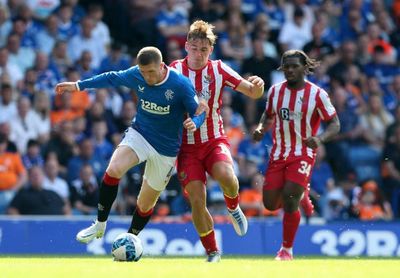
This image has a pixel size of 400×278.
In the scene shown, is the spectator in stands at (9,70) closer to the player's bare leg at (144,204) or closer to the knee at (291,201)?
the player's bare leg at (144,204)

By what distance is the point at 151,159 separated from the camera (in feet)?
39.9

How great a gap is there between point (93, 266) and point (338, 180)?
9237 millimetres

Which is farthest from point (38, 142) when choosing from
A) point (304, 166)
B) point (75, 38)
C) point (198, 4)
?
point (304, 166)

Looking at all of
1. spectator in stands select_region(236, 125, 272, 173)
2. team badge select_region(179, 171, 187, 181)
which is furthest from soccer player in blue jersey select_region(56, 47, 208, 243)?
spectator in stands select_region(236, 125, 272, 173)

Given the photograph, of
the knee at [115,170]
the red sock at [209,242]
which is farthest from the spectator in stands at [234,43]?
the knee at [115,170]

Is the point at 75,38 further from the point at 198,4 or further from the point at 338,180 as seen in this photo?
the point at 338,180

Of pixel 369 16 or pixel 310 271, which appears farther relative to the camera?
pixel 369 16

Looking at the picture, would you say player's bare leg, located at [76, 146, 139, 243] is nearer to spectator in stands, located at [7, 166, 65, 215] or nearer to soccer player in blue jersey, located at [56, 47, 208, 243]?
soccer player in blue jersey, located at [56, 47, 208, 243]

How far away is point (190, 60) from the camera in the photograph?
41.1ft

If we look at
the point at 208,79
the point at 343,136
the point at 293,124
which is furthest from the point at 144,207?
the point at 343,136

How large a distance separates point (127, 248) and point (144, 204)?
0.99 m

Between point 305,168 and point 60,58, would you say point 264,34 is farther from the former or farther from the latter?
point 305,168

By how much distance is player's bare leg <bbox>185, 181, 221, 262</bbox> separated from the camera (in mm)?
12141

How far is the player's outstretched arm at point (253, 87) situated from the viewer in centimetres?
1230
